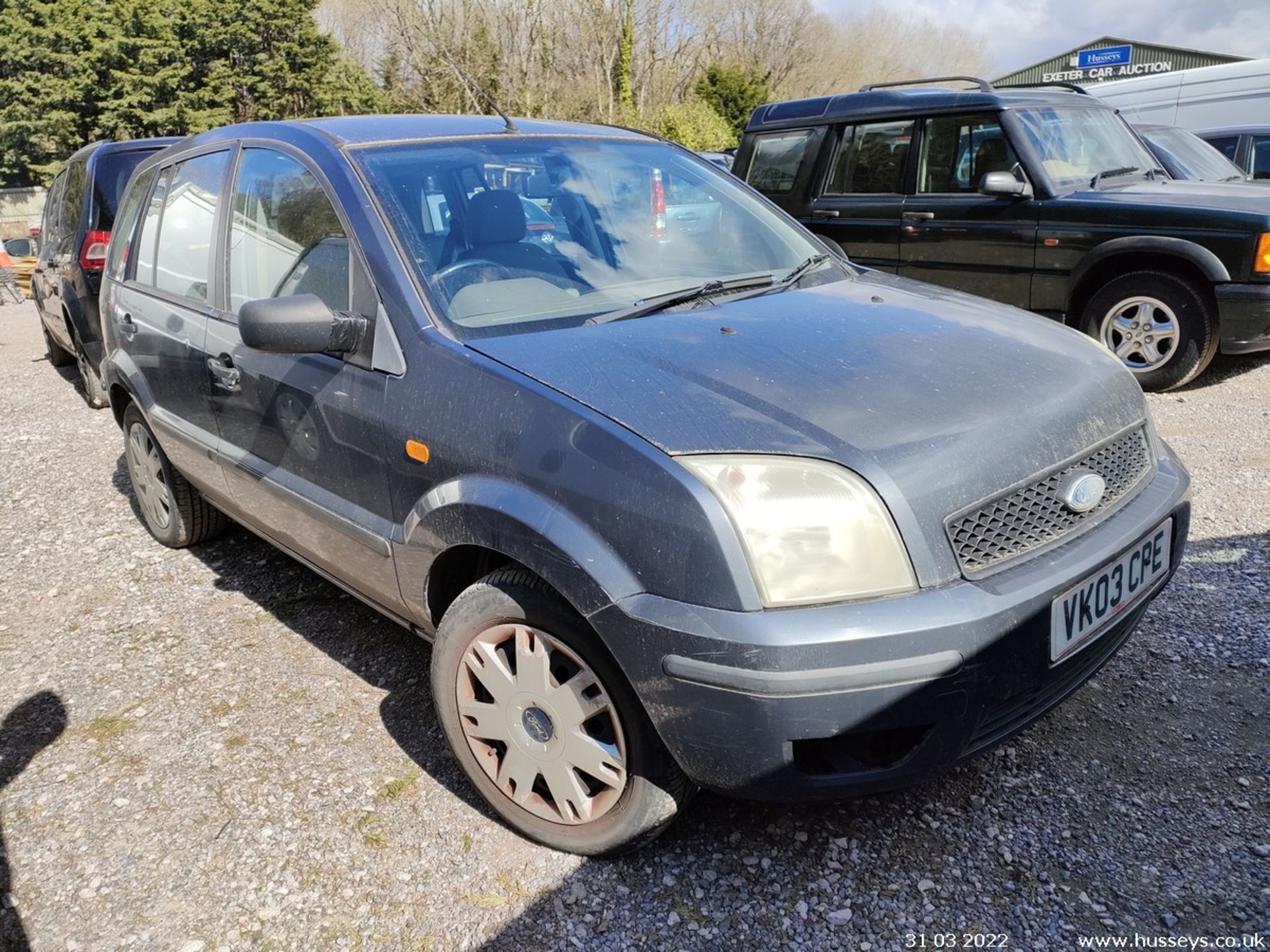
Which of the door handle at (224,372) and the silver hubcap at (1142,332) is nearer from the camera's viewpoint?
the door handle at (224,372)

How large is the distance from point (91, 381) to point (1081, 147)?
287 inches

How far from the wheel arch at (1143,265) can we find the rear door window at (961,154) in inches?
31.6

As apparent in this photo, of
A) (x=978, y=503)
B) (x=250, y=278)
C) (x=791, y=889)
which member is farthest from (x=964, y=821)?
(x=250, y=278)

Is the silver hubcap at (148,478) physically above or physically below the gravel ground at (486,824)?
above

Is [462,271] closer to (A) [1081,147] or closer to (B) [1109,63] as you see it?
(A) [1081,147]

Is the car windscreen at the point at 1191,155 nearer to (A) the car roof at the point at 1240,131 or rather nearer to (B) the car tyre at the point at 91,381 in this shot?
(A) the car roof at the point at 1240,131

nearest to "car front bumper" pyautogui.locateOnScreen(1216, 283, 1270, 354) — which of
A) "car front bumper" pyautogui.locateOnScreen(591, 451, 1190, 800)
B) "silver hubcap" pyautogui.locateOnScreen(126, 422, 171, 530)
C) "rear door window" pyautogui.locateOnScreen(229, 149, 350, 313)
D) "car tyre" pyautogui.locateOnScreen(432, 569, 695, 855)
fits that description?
"car front bumper" pyautogui.locateOnScreen(591, 451, 1190, 800)

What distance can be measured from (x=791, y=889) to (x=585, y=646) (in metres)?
0.76

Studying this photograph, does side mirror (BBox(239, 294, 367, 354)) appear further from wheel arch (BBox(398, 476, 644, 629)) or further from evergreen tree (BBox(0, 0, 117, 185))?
evergreen tree (BBox(0, 0, 117, 185))

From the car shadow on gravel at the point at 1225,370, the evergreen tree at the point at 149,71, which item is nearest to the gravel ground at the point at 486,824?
the car shadow on gravel at the point at 1225,370

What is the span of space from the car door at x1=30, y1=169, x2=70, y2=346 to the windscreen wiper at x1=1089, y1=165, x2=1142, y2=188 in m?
7.47

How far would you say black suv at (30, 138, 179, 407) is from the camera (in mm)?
6629

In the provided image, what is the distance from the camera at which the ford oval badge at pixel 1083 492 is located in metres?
2.16

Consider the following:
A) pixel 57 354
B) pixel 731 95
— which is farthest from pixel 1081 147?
pixel 731 95
